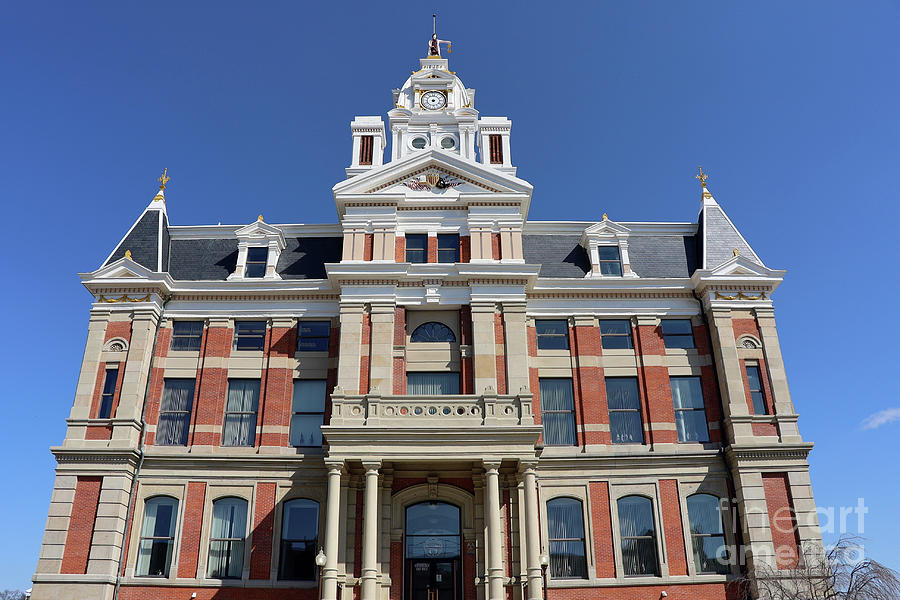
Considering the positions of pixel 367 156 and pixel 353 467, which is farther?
pixel 367 156

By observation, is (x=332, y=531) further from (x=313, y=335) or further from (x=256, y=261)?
(x=256, y=261)

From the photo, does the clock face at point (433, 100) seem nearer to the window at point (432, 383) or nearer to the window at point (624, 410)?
the window at point (432, 383)

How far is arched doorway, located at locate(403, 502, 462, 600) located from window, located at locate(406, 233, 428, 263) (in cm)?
1060

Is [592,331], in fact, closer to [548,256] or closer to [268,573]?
[548,256]

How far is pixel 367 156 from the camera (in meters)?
36.2

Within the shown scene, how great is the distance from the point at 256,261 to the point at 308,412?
315 inches

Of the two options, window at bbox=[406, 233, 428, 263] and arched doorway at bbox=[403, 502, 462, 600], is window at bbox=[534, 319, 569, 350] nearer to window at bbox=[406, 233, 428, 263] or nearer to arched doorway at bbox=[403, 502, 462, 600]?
window at bbox=[406, 233, 428, 263]

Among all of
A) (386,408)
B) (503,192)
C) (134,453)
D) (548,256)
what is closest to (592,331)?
(548,256)

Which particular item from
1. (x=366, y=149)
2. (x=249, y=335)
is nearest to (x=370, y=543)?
(x=249, y=335)

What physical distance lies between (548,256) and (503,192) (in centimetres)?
376

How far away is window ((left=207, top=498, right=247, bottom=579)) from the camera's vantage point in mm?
28203

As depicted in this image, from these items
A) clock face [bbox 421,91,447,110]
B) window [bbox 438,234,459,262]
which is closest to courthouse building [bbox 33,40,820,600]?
window [bbox 438,234,459,262]

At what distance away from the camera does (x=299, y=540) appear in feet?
94.0

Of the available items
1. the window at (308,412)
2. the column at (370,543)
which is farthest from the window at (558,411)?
the window at (308,412)
